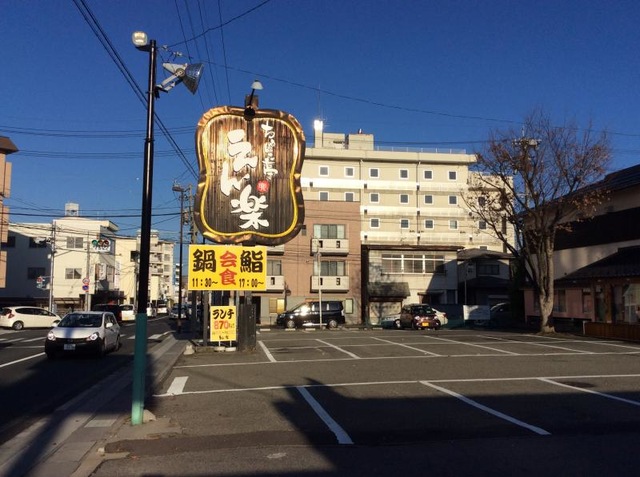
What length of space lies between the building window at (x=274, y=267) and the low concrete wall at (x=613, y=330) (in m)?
28.2

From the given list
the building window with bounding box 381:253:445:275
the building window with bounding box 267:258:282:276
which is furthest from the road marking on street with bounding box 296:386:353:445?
the building window with bounding box 381:253:445:275

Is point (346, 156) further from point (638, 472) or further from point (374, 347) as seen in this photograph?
point (638, 472)

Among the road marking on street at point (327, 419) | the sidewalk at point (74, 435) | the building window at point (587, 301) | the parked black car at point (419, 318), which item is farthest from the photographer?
the parked black car at point (419, 318)

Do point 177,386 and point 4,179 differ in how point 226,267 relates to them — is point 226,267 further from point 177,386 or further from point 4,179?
point 4,179

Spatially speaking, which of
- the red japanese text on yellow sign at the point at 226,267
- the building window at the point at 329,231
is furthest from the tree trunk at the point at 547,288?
the building window at the point at 329,231

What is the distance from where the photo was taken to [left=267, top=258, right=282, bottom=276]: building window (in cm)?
5025

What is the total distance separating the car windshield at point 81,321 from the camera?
19.0 metres

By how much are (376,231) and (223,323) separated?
5007 cm

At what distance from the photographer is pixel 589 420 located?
8258mm

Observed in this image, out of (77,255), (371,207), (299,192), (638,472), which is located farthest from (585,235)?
(77,255)

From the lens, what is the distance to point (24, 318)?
39.4 metres

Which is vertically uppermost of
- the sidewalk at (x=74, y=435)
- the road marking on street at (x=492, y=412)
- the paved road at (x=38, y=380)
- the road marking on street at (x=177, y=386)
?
the road marking on street at (x=492, y=412)

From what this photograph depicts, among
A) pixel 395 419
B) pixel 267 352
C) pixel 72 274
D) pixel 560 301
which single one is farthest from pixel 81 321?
pixel 72 274

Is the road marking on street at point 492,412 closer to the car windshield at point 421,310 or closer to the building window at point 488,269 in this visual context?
the car windshield at point 421,310
